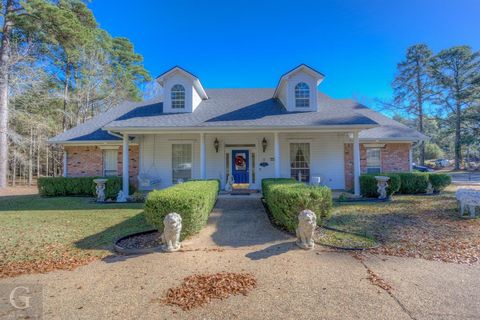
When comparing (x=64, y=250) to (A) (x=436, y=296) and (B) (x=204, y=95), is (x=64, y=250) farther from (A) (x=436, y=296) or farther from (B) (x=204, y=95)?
(B) (x=204, y=95)

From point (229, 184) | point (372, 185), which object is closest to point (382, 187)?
point (372, 185)

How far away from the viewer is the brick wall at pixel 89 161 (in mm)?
12234

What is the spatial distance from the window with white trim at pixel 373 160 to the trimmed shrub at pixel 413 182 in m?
1.62

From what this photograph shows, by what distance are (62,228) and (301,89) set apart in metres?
10.7

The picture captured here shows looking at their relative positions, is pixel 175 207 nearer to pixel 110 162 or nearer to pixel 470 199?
pixel 470 199

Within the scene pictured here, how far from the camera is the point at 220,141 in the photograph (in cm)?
1205

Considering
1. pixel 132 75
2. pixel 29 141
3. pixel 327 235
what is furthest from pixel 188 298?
pixel 132 75

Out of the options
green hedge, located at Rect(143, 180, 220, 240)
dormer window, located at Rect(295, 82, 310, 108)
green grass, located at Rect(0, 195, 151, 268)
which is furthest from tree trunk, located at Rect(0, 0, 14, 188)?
dormer window, located at Rect(295, 82, 310, 108)

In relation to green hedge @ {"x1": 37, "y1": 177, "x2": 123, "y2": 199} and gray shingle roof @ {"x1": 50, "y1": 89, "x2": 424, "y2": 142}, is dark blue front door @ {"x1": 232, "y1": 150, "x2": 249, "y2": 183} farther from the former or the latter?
green hedge @ {"x1": 37, "y1": 177, "x2": 123, "y2": 199}

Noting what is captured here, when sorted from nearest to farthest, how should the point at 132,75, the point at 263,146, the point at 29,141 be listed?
the point at 263,146
the point at 29,141
the point at 132,75

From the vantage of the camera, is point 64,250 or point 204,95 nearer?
point 64,250

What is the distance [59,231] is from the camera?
616cm

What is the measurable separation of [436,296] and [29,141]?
859 inches

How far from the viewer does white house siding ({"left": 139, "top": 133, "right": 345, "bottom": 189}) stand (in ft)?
39.5
